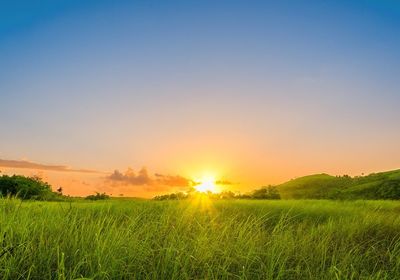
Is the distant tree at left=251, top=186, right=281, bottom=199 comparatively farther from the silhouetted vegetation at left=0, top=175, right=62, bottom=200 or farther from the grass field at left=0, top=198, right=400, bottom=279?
the grass field at left=0, top=198, right=400, bottom=279

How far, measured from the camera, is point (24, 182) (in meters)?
18.8

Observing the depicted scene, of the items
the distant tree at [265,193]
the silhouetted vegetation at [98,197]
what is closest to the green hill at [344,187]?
the distant tree at [265,193]

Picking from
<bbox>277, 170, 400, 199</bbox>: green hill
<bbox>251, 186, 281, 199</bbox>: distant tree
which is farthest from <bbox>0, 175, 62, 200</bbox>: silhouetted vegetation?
<bbox>277, 170, 400, 199</bbox>: green hill

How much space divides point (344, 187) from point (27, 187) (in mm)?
19171

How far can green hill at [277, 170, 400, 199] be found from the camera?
83.8ft

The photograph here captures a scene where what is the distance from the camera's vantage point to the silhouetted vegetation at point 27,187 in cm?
1812

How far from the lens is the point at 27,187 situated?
1819 centimetres

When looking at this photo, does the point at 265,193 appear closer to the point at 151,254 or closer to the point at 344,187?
the point at 344,187

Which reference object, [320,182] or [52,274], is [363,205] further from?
[320,182]

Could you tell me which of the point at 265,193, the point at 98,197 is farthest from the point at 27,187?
the point at 265,193

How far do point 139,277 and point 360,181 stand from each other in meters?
26.9

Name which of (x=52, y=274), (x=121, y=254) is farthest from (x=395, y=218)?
(x=52, y=274)

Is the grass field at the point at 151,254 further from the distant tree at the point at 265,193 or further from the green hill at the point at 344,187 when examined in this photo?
the green hill at the point at 344,187

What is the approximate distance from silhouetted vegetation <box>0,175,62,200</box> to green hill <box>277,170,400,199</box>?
1497 centimetres
